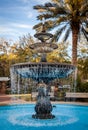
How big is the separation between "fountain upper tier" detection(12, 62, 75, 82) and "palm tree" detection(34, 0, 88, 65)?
1326cm

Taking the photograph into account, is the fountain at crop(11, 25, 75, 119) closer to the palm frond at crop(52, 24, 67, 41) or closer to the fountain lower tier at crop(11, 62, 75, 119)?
the fountain lower tier at crop(11, 62, 75, 119)

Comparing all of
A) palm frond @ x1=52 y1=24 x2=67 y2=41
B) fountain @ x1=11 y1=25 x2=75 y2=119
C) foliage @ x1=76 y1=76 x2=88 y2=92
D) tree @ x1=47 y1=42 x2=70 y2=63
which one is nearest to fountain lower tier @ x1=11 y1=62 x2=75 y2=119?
fountain @ x1=11 y1=25 x2=75 y2=119

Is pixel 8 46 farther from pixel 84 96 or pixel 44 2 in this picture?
pixel 84 96

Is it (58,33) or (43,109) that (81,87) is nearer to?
(58,33)

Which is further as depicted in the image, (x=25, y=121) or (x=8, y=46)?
(x=8, y=46)

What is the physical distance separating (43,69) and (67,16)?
14.4 m

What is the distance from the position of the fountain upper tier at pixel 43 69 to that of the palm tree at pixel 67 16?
522 inches

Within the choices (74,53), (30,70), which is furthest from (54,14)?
(30,70)

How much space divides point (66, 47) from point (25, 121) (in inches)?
1256

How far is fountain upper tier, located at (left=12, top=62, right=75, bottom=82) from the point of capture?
11.4 m

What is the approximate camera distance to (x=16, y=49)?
44969 mm

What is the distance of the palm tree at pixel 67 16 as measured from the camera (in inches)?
975

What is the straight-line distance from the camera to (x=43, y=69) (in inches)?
455

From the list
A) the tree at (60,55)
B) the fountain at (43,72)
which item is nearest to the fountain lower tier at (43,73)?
the fountain at (43,72)
